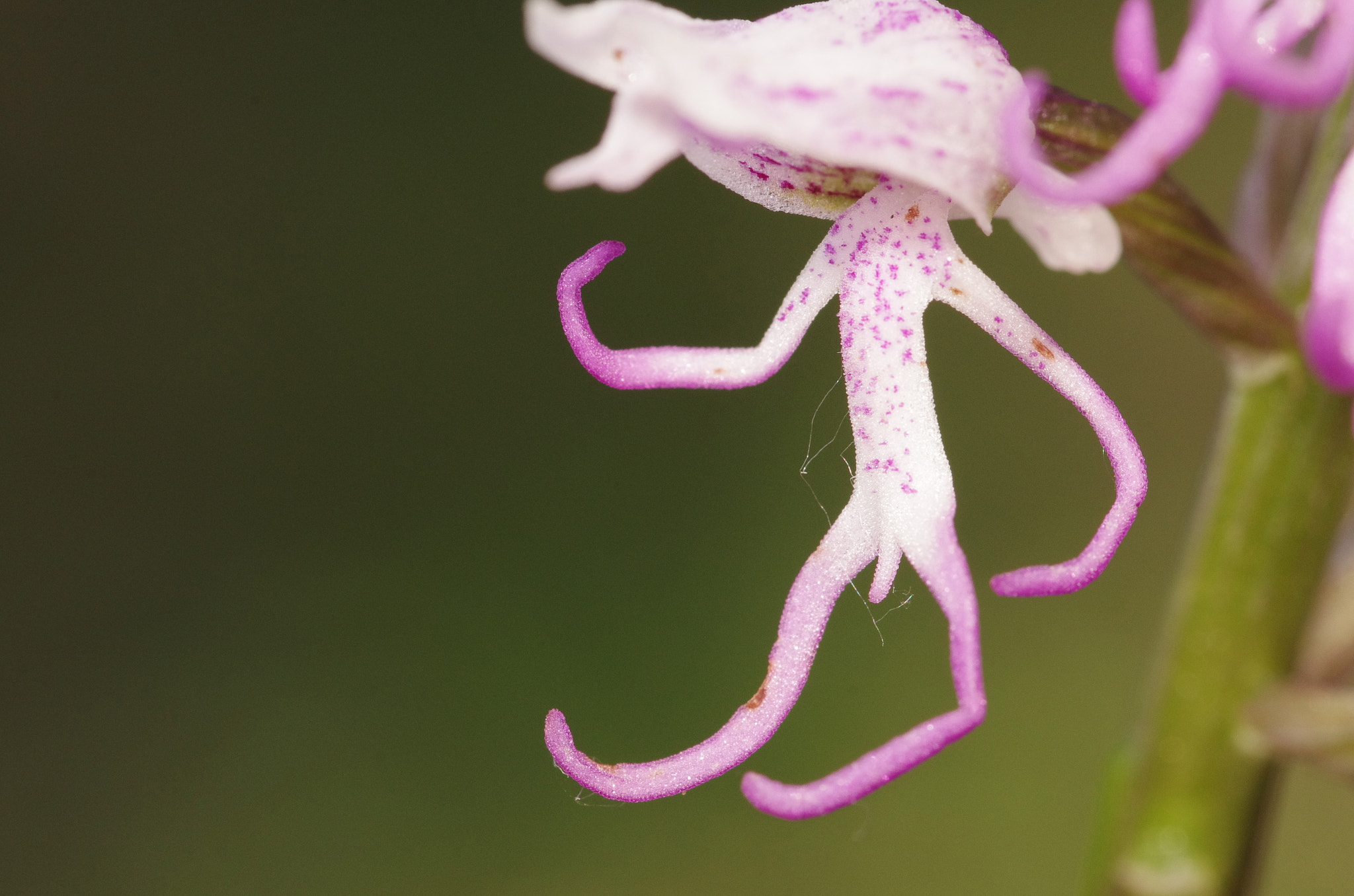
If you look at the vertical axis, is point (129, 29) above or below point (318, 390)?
above

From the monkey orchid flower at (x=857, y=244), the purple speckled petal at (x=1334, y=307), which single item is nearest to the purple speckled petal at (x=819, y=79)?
the monkey orchid flower at (x=857, y=244)

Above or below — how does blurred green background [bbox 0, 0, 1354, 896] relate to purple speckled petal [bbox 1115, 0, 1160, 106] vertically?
below

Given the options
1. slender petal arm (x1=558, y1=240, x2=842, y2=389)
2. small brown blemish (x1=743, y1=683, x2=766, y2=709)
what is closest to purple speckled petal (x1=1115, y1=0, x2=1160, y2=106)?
slender petal arm (x1=558, y1=240, x2=842, y2=389)

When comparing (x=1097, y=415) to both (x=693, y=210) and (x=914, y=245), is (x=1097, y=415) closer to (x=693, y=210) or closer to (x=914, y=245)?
(x=914, y=245)

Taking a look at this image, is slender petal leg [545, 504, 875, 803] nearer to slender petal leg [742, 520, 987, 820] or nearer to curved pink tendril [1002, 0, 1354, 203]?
slender petal leg [742, 520, 987, 820]

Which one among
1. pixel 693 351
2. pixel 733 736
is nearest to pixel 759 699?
pixel 733 736

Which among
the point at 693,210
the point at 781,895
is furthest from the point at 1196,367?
the point at 781,895
